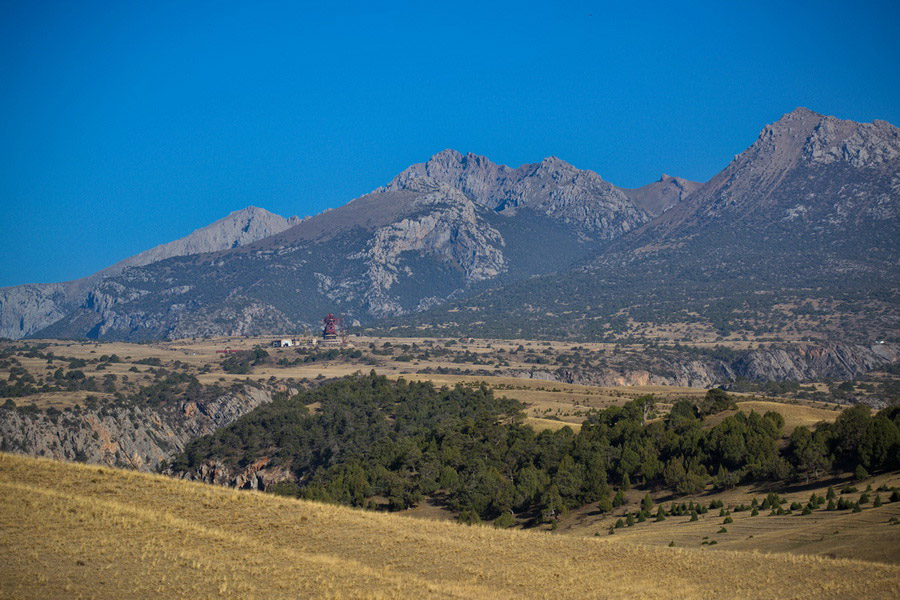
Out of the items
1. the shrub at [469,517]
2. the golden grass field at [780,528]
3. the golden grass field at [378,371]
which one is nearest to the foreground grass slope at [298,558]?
the golden grass field at [780,528]

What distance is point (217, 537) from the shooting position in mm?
25344

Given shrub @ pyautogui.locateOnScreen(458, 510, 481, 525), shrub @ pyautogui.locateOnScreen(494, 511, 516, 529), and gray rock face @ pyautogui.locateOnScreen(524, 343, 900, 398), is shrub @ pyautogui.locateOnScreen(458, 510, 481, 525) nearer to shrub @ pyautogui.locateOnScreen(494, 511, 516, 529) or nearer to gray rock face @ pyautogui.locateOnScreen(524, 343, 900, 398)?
shrub @ pyautogui.locateOnScreen(494, 511, 516, 529)

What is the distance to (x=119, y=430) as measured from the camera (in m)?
87.0

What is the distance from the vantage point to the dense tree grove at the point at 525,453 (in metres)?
45.2

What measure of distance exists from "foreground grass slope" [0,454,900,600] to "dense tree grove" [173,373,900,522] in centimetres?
1814

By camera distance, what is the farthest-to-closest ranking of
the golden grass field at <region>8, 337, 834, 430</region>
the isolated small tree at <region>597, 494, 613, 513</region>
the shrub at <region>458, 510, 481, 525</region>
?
the golden grass field at <region>8, 337, 834, 430</region>
the shrub at <region>458, 510, 481, 525</region>
the isolated small tree at <region>597, 494, 613, 513</region>

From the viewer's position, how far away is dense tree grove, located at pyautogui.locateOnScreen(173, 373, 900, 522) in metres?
45.2

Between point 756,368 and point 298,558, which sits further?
point 756,368

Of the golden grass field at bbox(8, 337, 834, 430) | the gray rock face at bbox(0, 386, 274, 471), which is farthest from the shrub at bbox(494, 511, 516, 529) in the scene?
the gray rock face at bbox(0, 386, 274, 471)

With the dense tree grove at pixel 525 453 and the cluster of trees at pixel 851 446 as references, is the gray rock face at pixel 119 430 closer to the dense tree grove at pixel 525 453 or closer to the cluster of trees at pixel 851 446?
the dense tree grove at pixel 525 453

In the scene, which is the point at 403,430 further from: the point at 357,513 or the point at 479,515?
the point at 357,513

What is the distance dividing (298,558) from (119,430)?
70419 mm

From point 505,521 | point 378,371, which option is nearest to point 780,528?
point 505,521

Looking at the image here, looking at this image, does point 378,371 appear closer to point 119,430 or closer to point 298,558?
point 119,430
